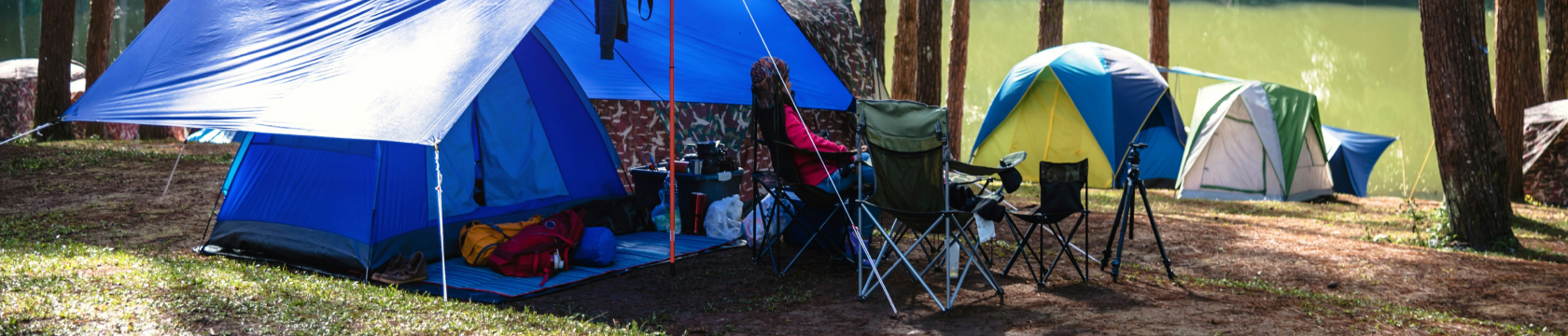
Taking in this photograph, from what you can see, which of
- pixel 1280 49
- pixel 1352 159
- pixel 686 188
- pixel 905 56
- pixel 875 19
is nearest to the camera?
pixel 686 188

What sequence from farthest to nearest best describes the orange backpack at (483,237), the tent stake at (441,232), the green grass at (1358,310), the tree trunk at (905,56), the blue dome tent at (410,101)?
1. the tree trunk at (905,56)
2. the orange backpack at (483,237)
3. the blue dome tent at (410,101)
4. the green grass at (1358,310)
5. the tent stake at (441,232)

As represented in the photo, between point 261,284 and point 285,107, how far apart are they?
27.4 inches

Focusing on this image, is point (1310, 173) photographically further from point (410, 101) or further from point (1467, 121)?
Result: point (410, 101)

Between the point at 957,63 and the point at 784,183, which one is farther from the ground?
the point at 957,63

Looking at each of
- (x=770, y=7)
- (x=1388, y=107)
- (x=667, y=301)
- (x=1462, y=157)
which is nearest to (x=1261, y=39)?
(x=1388, y=107)

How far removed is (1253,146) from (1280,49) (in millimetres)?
20057

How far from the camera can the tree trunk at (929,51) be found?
7.65m

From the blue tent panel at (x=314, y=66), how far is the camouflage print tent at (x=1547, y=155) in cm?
844

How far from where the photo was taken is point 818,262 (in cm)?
447

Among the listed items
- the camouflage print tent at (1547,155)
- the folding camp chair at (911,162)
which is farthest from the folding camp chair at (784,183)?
the camouflage print tent at (1547,155)

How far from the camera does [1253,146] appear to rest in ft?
26.2

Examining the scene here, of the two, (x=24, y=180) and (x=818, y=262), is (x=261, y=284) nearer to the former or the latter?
(x=818, y=262)

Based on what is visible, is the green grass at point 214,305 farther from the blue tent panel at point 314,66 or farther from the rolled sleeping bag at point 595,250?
the rolled sleeping bag at point 595,250

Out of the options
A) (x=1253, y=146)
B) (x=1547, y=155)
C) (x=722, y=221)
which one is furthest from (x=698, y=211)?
(x=1547, y=155)
